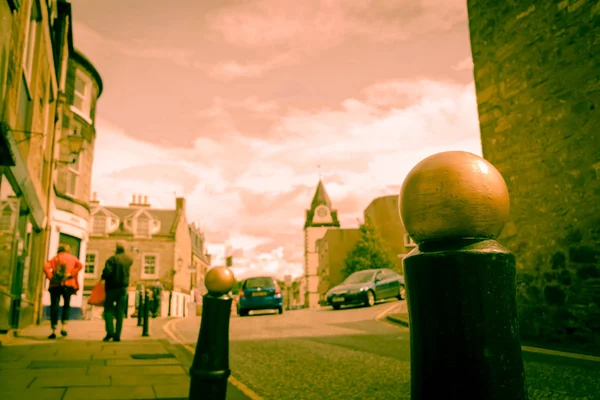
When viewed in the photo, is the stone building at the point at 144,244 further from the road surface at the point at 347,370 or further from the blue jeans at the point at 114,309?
the road surface at the point at 347,370

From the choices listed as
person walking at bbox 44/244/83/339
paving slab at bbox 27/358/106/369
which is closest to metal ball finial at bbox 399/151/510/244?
paving slab at bbox 27/358/106/369

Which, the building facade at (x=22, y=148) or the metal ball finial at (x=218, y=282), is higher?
the building facade at (x=22, y=148)

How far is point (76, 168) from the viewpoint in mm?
17453

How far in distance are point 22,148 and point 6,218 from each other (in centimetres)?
143

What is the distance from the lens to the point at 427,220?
3.35ft

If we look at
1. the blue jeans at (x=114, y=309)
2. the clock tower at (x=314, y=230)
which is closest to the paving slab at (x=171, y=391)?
the blue jeans at (x=114, y=309)

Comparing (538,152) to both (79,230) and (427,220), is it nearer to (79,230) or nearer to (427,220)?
(427,220)

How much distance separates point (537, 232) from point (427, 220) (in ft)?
21.3

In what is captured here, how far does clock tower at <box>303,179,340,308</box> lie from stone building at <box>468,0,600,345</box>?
178 feet

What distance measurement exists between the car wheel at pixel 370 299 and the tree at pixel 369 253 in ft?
70.4

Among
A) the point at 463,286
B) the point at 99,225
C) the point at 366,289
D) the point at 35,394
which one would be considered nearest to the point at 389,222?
the point at 99,225

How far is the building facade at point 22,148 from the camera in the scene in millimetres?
6477

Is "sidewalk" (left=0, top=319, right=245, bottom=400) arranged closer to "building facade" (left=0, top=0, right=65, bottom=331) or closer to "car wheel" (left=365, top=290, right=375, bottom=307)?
"building facade" (left=0, top=0, right=65, bottom=331)

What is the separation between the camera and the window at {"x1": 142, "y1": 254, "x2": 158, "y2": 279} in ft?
115
